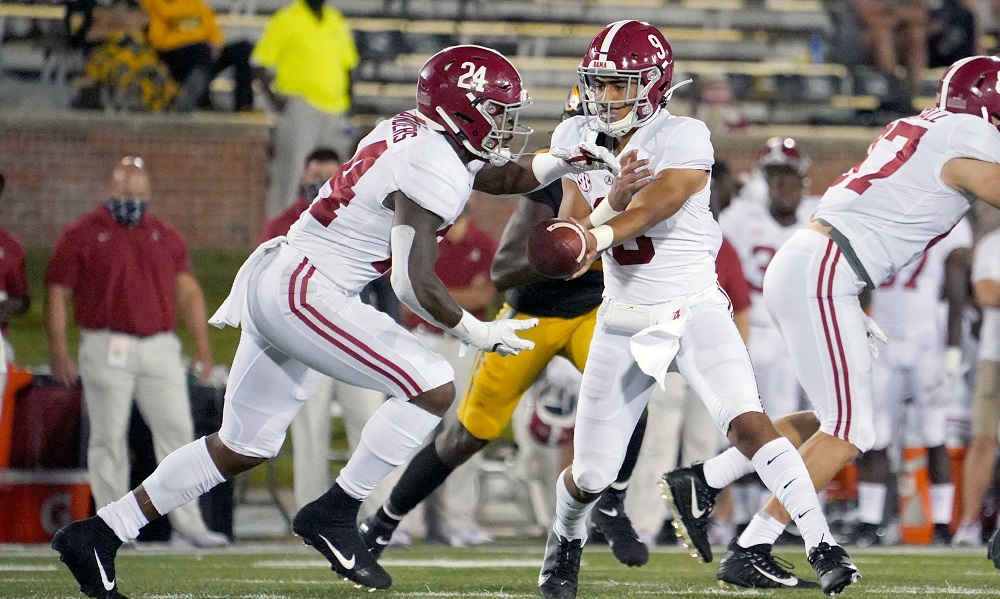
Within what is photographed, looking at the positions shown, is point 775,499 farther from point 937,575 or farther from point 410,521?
point 410,521

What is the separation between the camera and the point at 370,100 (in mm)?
12203

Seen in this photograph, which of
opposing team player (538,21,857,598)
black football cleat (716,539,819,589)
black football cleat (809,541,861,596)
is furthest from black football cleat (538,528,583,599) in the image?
black football cleat (809,541,861,596)

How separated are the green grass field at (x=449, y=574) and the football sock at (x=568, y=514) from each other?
224 mm

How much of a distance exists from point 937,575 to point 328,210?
274cm

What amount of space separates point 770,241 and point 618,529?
259cm

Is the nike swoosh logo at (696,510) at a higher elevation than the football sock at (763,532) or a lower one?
lower

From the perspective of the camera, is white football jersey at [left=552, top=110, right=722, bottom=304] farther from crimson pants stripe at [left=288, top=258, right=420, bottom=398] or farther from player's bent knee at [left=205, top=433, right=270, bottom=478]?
player's bent knee at [left=205, top=433, right=270, bottom=478]

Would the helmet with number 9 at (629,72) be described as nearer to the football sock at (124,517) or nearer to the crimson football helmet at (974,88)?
the crimson football helmet at (974,88)

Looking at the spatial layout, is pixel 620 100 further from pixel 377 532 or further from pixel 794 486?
pixel 377 532

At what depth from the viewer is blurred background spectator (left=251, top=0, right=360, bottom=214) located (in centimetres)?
994

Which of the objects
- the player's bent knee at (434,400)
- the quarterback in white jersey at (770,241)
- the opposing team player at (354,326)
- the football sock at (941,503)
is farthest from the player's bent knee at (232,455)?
the football sock at (941,503)

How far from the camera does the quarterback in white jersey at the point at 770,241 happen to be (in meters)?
7.60

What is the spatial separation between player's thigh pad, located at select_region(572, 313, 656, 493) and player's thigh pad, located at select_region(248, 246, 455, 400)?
18.8 inches

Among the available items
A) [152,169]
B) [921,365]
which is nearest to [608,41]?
[921,365]
